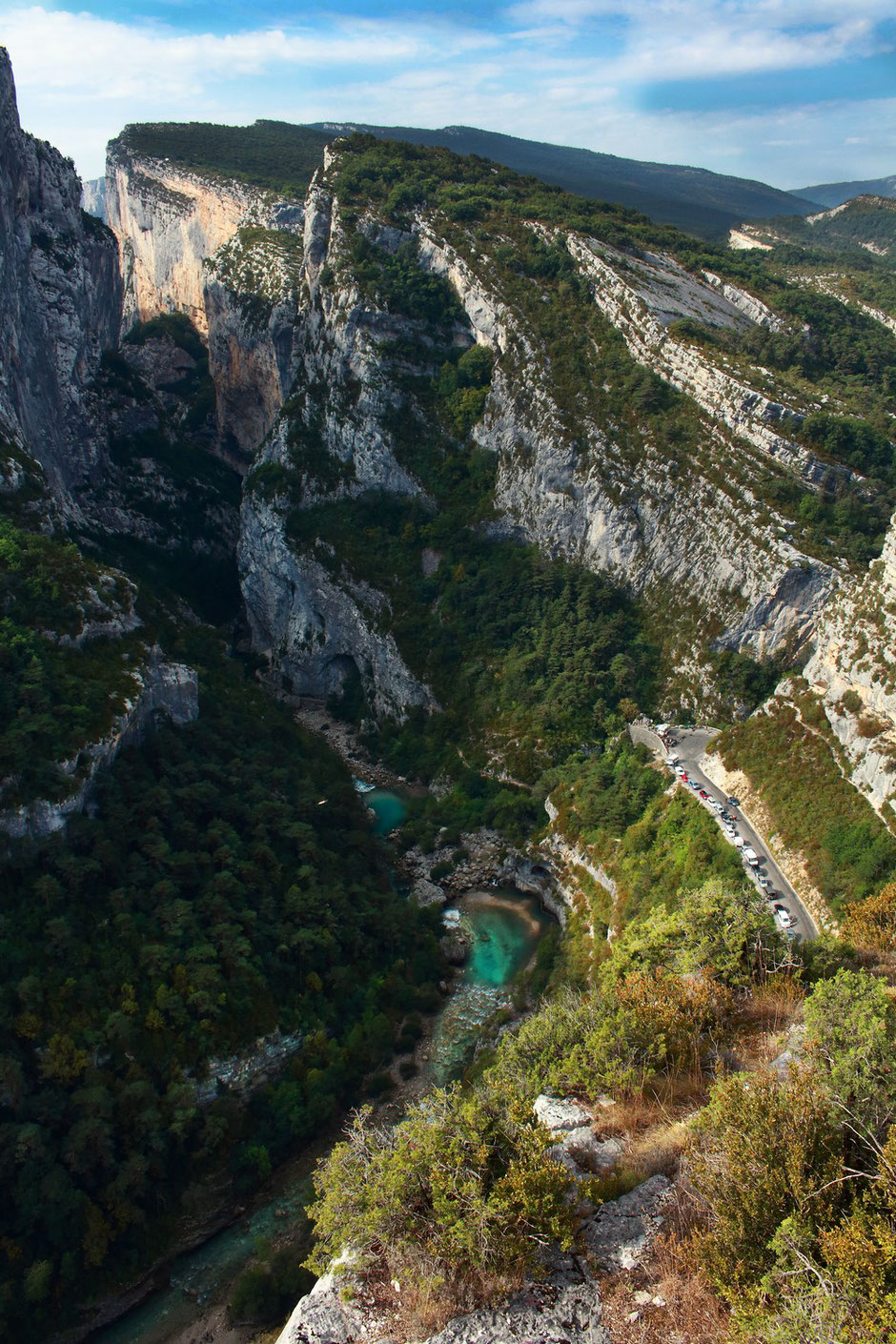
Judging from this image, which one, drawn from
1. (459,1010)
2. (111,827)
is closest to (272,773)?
(111,827)

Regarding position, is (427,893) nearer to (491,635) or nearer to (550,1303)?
(491,635)

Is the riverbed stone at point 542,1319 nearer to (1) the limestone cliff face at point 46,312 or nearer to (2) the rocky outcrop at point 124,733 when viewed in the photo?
(2) the rocky outcrop at point 124,733

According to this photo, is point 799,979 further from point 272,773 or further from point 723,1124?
point 272,773

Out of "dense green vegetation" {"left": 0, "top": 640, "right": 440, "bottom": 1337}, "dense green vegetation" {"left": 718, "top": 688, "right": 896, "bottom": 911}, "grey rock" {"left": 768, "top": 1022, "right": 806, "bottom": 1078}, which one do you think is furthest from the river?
"grey rock" {"left": 768, "top": 1022, "right": 806, "bottom": 1078}

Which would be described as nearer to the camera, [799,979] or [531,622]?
[799,979]

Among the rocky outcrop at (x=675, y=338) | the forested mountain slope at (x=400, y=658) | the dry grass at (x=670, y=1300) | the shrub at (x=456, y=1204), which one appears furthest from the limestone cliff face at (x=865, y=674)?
the dry grass at (x=670, y=1300)
